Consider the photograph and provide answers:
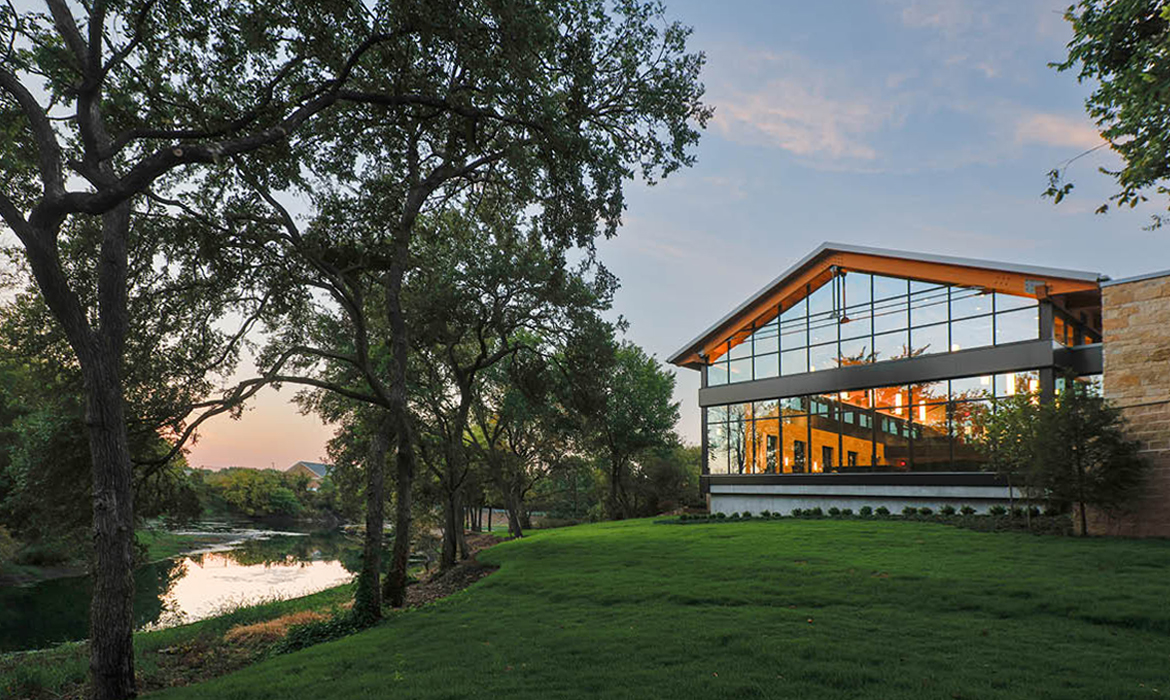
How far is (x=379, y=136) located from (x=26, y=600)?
25.1 meters

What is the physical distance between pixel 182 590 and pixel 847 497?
29761mm

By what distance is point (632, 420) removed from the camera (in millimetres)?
39250

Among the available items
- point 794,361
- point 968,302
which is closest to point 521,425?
point 794,361

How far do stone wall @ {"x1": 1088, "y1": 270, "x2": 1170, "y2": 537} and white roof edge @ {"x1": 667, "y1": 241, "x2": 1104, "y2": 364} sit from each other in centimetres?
95

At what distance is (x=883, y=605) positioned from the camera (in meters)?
10.2

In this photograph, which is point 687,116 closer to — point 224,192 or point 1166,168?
point 1166,168

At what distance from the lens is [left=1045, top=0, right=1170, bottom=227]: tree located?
7.35 metres

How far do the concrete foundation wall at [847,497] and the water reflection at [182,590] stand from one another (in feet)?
66.5

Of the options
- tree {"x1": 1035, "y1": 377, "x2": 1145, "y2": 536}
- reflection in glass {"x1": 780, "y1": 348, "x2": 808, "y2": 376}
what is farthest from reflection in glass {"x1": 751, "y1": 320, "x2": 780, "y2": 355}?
tree {"x1": 1035, "y1": 377, "x2": 1145, "y2": 536}

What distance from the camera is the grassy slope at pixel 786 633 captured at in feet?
21.8

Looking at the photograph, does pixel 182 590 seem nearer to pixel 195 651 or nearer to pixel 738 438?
pixel 195 651

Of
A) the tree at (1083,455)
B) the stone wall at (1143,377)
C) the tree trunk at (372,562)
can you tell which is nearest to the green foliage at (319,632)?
the tree trunk at (372,562)

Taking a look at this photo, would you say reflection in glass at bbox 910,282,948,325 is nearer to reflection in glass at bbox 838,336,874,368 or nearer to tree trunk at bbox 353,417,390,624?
reflection in glass at bbox 838,336,874,368

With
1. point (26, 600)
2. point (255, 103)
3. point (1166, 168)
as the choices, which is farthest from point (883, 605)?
point (26, 600)
